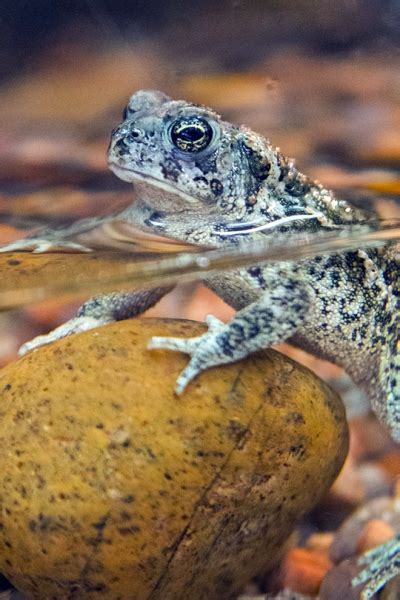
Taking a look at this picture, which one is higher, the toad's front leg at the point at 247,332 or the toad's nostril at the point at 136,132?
the toad's nostril at the point at 136,132

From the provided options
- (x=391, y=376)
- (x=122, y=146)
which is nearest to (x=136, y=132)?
(x=122, y=146)

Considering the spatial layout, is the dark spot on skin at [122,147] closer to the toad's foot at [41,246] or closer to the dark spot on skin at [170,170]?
the dark spot on skin at [170,170]

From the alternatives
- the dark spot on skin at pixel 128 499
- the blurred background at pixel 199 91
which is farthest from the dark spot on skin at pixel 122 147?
the dark spot on skin at pixel 128 499

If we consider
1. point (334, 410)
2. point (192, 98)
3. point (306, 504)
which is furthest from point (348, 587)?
point (192, 98)

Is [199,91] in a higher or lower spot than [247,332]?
higher

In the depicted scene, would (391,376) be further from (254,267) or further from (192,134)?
(192,134)

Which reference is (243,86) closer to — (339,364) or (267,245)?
(267,245)
